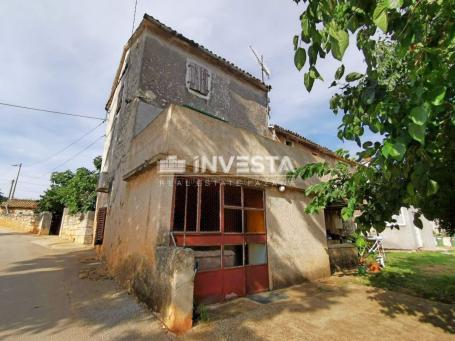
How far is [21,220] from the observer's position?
84.6 ft

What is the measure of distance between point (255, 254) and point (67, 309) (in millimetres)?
4477

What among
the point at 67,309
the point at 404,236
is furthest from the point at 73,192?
the point at 404,236

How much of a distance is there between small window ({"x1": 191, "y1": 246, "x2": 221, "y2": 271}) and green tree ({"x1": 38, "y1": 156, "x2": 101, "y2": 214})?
13196 mm

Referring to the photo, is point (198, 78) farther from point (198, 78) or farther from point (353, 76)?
Answer: point (353, 76)

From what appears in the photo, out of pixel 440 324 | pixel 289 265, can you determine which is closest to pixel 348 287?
pixel 289 265

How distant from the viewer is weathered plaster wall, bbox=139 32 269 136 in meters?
8.59

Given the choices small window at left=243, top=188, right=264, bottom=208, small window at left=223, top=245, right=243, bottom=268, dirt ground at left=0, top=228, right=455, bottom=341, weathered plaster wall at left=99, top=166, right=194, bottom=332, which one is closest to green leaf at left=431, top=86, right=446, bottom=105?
weathered plaster wall at left=99, top=166, right=194, bottom=332

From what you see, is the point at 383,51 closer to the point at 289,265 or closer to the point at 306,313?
the point at 289,265

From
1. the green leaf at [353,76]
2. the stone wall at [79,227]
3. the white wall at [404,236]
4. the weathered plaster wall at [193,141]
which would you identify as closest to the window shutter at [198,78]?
the weathered plaster wall at [193,141]

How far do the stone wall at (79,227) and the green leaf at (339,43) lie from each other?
1513cm

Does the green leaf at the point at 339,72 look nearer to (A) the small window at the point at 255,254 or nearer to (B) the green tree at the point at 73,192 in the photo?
(A) the small window at the point at 255,254

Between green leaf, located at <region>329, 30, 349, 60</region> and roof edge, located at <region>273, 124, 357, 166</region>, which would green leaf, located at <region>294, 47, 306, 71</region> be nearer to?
green leaf, located at <region>329, 30, 349, 60</region>

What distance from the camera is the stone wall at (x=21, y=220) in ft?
74.4

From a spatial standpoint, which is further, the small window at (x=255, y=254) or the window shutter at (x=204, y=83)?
the window shutter at (x=204, y=83)
